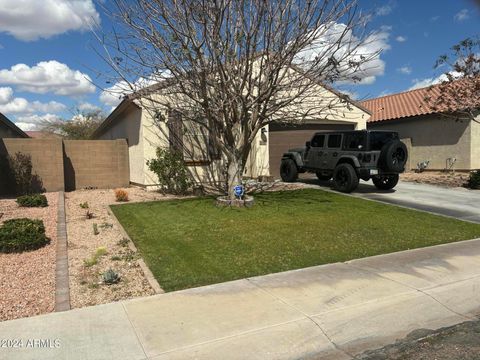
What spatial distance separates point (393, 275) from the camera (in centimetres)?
578

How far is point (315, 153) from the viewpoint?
1499 centimetres

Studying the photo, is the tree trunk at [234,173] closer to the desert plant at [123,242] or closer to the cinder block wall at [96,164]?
the desert plant at [123,242]

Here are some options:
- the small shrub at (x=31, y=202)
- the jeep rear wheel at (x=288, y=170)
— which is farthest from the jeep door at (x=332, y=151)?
the small shrub at (x=31, y=202)

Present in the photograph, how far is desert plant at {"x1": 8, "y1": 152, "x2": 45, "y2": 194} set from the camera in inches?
534

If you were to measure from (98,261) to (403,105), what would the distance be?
2239 cm

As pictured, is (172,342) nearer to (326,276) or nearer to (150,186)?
(326,276)

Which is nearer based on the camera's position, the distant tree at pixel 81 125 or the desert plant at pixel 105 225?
the desert plant at pixel 105 225

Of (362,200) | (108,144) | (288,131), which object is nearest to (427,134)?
(288,131)

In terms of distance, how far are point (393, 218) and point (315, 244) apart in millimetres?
3081

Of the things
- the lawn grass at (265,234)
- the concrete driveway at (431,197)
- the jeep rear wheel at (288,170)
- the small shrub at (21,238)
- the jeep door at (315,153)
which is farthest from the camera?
the jeep rear wheel at (288,170)

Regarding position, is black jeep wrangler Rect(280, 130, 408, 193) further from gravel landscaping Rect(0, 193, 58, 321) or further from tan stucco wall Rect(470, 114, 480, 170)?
gravel landscaping Rect(0, 193, 58, 321)

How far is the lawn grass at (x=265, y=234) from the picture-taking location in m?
6.22

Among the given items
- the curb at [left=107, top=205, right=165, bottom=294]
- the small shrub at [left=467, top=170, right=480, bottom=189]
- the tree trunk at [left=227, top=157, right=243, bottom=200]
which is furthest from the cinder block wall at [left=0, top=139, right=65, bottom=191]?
the small shrub at [left=467, top=170, right=480, bottom=189]

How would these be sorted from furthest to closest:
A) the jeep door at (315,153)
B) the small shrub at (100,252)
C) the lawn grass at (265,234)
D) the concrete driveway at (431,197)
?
the jeep door at (315,153), the concrete driveway at (431,197), the small shrub at (100,252), the lawn grass at (265,234)
